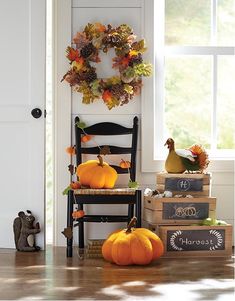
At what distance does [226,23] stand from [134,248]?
2.02 meters

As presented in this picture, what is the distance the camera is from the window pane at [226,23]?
17.2 ft

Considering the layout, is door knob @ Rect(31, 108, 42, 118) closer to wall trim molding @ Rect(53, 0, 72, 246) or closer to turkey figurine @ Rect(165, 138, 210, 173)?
wall trim molding @ Rect(53, 0, 72, 246)

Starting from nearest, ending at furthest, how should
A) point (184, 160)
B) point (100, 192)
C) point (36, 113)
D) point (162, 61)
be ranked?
point (100, 192) < point (184, 160) < point (36, 113) < point (162, 61)

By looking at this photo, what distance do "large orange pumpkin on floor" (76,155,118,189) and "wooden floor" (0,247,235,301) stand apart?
1.66ft

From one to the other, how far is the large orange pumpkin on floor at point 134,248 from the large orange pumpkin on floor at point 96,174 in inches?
Result: 18.8

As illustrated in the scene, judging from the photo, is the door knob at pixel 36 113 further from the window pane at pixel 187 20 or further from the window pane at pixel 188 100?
the window pane at pixel 187 20

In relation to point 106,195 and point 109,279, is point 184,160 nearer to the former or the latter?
point 106,195

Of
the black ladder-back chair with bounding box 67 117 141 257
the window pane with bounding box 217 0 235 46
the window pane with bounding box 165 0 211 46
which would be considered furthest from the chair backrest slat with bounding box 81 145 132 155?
the window pane with bounding box 217 0 235 46

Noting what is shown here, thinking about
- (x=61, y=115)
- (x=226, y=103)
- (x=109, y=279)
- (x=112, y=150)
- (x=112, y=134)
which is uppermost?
(x=226, y=103)

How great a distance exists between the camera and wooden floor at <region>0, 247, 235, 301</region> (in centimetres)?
338

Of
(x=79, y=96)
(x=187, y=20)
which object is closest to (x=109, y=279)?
(x=79, y=96)

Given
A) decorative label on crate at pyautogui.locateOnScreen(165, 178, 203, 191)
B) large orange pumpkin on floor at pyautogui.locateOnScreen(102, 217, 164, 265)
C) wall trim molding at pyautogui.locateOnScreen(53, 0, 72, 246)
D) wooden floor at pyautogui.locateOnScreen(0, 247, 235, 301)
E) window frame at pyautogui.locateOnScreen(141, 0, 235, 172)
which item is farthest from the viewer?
window frame at pyautogui.locateOnScreen(141, 0, 235, 172)

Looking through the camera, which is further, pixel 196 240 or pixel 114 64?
pixel 114 64

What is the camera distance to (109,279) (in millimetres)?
3783
